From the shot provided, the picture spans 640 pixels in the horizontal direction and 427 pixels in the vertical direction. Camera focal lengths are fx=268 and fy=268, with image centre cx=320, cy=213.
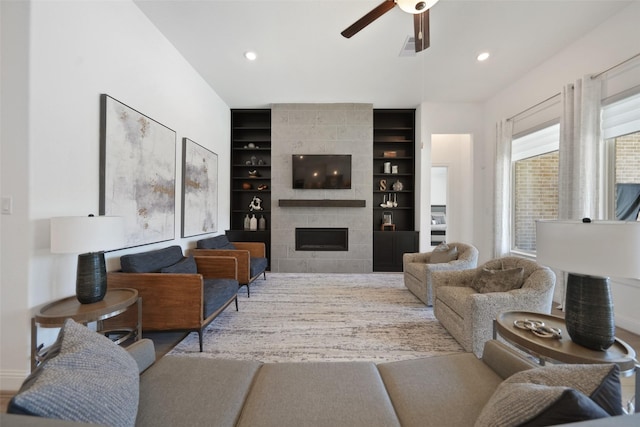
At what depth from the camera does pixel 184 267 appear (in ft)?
9.50

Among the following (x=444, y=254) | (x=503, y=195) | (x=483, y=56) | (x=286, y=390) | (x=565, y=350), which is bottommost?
(x=286, y=390)

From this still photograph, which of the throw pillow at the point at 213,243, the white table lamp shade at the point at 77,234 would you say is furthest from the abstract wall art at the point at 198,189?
the white table lamp shade at the point at 77,234

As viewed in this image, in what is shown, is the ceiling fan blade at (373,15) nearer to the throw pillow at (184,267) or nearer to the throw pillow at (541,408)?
the throw pillow at (541,408)

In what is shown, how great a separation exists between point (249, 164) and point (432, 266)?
4040 mm

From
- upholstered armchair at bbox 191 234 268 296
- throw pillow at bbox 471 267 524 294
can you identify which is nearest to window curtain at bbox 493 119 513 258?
throw pillow at bbox 471 267 524 294

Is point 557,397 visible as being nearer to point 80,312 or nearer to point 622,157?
point 80,312

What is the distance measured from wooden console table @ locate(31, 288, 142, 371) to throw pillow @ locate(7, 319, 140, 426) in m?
0.86

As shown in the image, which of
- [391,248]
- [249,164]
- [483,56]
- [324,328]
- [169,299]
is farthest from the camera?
[249,164]

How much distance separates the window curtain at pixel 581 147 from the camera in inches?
121

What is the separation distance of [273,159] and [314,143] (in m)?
0.88

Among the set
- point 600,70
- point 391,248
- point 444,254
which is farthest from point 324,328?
point 600,70

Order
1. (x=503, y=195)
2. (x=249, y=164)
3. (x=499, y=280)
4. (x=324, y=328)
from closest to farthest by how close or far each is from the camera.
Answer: (x=499, y=280), (x=324, y=328), (x=503, y=195), (x=249, y=164)

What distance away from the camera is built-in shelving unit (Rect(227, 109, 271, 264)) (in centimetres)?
564

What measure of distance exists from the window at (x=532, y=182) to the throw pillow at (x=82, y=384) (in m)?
5.06
